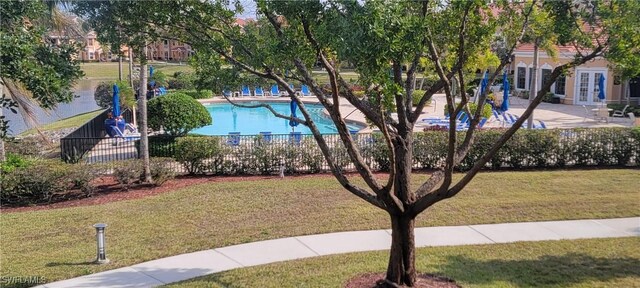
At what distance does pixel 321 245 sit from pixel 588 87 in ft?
86.4

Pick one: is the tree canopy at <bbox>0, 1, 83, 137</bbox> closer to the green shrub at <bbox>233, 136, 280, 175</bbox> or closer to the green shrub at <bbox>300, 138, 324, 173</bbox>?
the green shrub at <bbox>233, 136, 280, 175</bbox>

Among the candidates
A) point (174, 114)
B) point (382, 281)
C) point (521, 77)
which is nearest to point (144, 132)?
point (174, 114)

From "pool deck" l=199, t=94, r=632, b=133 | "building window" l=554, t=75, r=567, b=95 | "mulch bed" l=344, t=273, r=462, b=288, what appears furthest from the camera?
"building window" l=554, t=75, r=567, b=95

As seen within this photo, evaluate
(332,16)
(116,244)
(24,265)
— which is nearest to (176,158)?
(116,244)

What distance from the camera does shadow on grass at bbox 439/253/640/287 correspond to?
7.85m

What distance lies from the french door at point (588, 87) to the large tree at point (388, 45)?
82.1 ft

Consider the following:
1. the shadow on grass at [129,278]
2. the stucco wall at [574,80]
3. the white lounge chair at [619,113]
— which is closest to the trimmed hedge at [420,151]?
the shadow on grass at [129,278]

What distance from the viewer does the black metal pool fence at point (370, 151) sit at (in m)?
14.7

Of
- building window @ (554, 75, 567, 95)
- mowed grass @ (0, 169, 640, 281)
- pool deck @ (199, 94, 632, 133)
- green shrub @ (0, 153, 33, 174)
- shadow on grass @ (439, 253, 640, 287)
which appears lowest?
shadow on grass @ (439, 253, 640, 287)

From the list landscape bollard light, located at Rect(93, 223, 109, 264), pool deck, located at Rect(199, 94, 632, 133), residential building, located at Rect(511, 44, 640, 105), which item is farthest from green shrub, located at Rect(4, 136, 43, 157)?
residential building, located at Rect(511, 44, 640, 105)

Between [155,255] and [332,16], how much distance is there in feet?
15.7

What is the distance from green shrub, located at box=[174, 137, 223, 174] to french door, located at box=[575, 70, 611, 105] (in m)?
22.9

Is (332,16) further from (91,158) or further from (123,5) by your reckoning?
(91,158)

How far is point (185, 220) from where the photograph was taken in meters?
10.8
